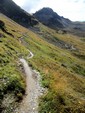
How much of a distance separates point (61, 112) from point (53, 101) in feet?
7.49

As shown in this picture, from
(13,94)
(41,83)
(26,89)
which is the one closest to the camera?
(13,94)

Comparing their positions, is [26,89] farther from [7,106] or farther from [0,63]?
[0,63]

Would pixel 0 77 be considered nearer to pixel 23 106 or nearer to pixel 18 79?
pixel 18 79

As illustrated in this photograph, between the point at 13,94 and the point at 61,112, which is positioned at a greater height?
the point at 61,112

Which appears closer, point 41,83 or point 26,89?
point 26,89

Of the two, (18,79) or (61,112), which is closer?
(61,112)

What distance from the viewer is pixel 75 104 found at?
26.7m

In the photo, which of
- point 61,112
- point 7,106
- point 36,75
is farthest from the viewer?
point 36,75

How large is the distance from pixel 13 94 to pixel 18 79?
15.5 ft

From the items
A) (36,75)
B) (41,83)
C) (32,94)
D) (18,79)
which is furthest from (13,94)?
(36,75)

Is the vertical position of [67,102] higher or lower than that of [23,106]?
higher

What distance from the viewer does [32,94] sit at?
Result: 30.8 metres

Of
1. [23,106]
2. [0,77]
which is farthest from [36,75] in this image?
[23,106]

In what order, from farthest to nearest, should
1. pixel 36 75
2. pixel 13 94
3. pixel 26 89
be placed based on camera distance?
1. pixel 36 75
2. pixel 26 89
3. pixel 13 94
